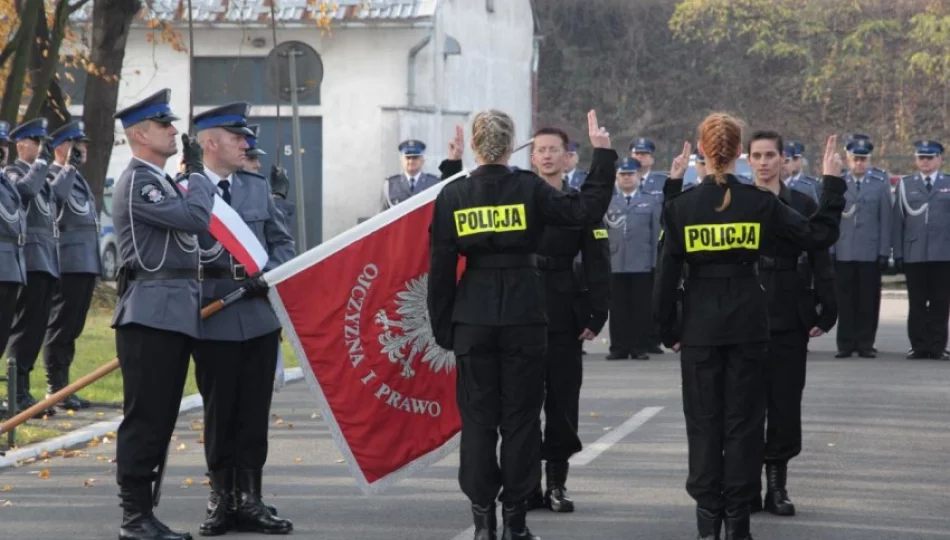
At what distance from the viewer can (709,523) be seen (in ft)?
25.9

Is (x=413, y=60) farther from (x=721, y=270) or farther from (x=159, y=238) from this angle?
(x=721, y=270)

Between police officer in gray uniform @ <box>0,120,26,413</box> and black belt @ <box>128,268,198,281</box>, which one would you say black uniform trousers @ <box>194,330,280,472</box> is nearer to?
black belt @ <box>128,268,198,281</box>

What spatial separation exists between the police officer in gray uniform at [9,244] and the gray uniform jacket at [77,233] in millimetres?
981

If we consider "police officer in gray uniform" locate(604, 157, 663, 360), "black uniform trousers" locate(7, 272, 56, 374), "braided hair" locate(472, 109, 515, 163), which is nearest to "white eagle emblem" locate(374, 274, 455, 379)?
"braided hair" locate(472, 109, 515, 163)

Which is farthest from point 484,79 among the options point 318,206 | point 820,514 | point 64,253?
point 820,514

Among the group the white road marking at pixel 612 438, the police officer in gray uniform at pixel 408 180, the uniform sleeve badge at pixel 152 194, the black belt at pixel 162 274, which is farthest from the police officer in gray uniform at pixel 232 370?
the police officer in gray uniform at pixel 408 180

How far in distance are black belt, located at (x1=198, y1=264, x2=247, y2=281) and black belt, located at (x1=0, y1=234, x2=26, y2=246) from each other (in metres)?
4.43

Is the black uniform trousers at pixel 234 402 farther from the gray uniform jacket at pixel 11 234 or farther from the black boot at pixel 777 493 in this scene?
the gray uniform jacket at pixel 11 234

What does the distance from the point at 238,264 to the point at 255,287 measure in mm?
189

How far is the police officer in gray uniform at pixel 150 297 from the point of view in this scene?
804 centimetres

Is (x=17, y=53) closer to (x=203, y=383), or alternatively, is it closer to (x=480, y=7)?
(x=203, y=383)

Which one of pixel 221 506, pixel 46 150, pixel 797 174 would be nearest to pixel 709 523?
pixel 221 506

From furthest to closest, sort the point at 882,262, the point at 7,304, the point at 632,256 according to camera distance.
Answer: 1. the point at 632,256
2. the point at 882,262
3. the point at 7,304

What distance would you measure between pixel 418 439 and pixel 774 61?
4706 cm
